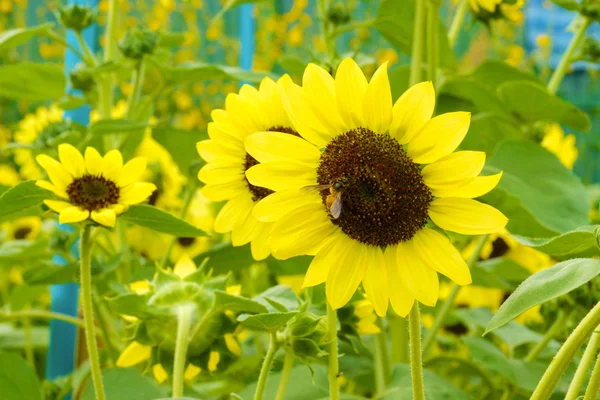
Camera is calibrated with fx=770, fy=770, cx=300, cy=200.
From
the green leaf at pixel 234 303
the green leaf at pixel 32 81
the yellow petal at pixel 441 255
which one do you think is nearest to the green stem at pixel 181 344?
the green leaf at pixel 234 303

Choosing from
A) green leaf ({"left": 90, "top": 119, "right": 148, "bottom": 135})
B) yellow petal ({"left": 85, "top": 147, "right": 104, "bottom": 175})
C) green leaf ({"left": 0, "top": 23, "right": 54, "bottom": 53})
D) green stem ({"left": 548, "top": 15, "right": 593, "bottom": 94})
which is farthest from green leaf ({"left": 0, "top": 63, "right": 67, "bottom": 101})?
green stem ({"left": 548, "top": 15, "right": 593, "bottom": 94})

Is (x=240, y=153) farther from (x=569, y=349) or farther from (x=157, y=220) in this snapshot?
(x=569, y=349)

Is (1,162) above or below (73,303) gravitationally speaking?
below

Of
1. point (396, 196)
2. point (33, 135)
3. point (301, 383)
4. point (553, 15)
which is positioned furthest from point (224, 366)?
point (553, 15)

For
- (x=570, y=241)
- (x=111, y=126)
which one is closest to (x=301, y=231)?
(x=570, y=241)

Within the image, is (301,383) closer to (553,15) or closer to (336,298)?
(336,298)

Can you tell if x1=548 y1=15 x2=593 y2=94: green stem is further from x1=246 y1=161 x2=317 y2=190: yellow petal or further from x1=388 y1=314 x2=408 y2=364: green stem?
x1=246 y1=161 x2=317 y2=190: yellow petal

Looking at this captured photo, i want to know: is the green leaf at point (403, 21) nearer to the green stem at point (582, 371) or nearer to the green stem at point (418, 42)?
the green stem at point (418, 42)
